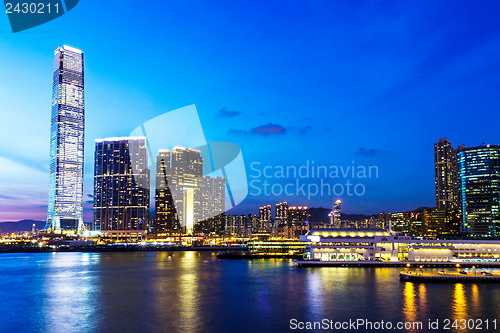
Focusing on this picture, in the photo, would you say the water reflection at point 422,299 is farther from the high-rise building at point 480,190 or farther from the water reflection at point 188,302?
the high-rise building at point 480,190

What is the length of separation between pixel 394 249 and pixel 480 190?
10352cm

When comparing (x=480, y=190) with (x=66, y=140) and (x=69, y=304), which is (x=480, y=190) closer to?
(x=69, y=304)

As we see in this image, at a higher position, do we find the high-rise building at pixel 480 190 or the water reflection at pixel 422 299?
the high-rise building at pixel 480 190

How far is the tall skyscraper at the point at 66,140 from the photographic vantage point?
165 m

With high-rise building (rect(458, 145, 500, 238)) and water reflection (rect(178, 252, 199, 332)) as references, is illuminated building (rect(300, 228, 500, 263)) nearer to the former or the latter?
water reflection (rect(178, 252, 199, 332))

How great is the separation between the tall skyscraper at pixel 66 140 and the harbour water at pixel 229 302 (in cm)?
12773

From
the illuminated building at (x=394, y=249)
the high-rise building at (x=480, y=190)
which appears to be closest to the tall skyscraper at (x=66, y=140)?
the illuminated building at (x=394, y=249)

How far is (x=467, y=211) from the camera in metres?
148

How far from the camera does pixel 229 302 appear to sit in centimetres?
3244

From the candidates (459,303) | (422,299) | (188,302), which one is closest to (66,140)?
(188,302)

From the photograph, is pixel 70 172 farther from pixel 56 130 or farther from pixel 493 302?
pixel 493 302

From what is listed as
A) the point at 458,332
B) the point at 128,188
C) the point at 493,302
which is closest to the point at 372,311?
the point at 458,332

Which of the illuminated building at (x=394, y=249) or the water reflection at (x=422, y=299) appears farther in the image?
the illuminated building at (x=394, y=249)

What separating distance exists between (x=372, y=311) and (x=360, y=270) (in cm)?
2659
